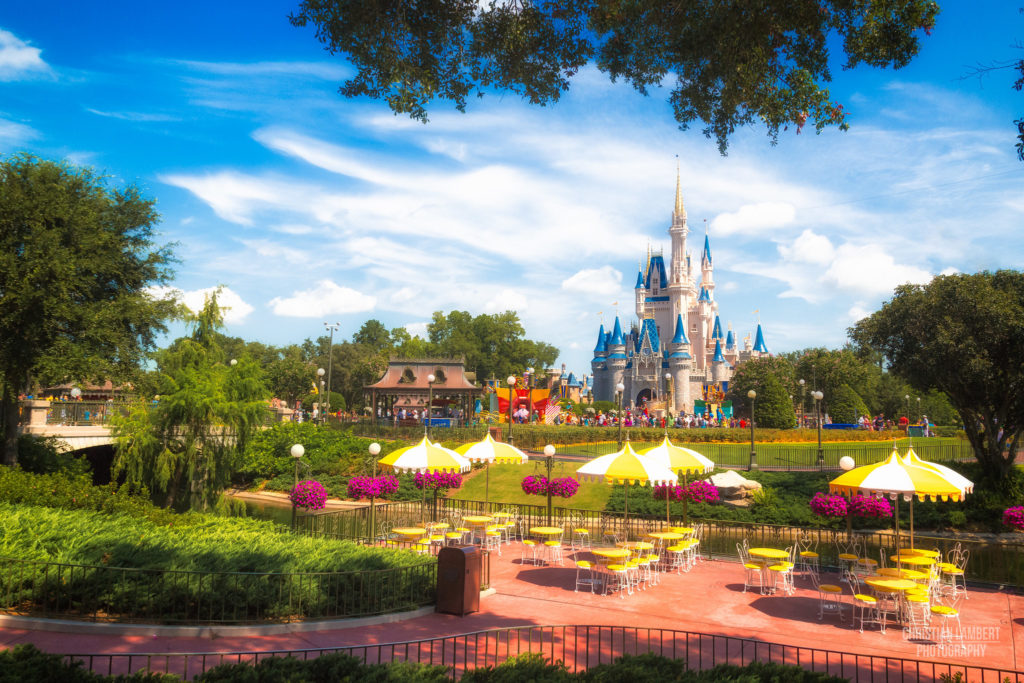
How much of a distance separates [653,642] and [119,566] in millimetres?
8677

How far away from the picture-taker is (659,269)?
99.2m

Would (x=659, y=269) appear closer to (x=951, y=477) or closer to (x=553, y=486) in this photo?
(x=553, y=486)

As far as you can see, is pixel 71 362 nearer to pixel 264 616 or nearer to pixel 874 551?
pixel 264 616

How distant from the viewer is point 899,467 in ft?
42.4

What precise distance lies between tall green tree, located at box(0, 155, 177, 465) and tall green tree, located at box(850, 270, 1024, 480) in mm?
29178

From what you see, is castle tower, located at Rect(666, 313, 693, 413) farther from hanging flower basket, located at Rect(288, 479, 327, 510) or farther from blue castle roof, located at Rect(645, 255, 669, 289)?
hanging flower basket, located at Rect(288, 479, 327, 510)

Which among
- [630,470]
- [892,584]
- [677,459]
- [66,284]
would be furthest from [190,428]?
[892,584]

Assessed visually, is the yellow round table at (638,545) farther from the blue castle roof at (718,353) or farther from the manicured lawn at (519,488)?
the blue castle roof at (718,353)

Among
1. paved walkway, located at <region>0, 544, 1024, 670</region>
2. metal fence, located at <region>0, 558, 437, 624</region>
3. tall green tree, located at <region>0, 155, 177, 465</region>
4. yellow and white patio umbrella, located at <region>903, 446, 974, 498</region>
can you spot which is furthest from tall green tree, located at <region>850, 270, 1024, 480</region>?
tall green tree, located at <region>0, 155, 177, 465</region>

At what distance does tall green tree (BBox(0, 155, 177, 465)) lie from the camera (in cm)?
2130

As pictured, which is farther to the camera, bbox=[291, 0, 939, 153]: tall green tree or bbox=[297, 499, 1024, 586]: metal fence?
bbox=[297, 499, 1024, 586]: metal fence

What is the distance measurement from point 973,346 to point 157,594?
1028 inches

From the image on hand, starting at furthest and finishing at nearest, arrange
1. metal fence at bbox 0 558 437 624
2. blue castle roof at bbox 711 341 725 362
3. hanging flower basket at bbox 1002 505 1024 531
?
blue castle roof at bbox 711 341 725 362
hanging flower basket at bbox 1002 505 1024 531
metal fence at bbox 0 558 437 624

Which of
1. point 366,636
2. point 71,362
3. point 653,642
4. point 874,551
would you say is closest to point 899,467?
point 653,642
